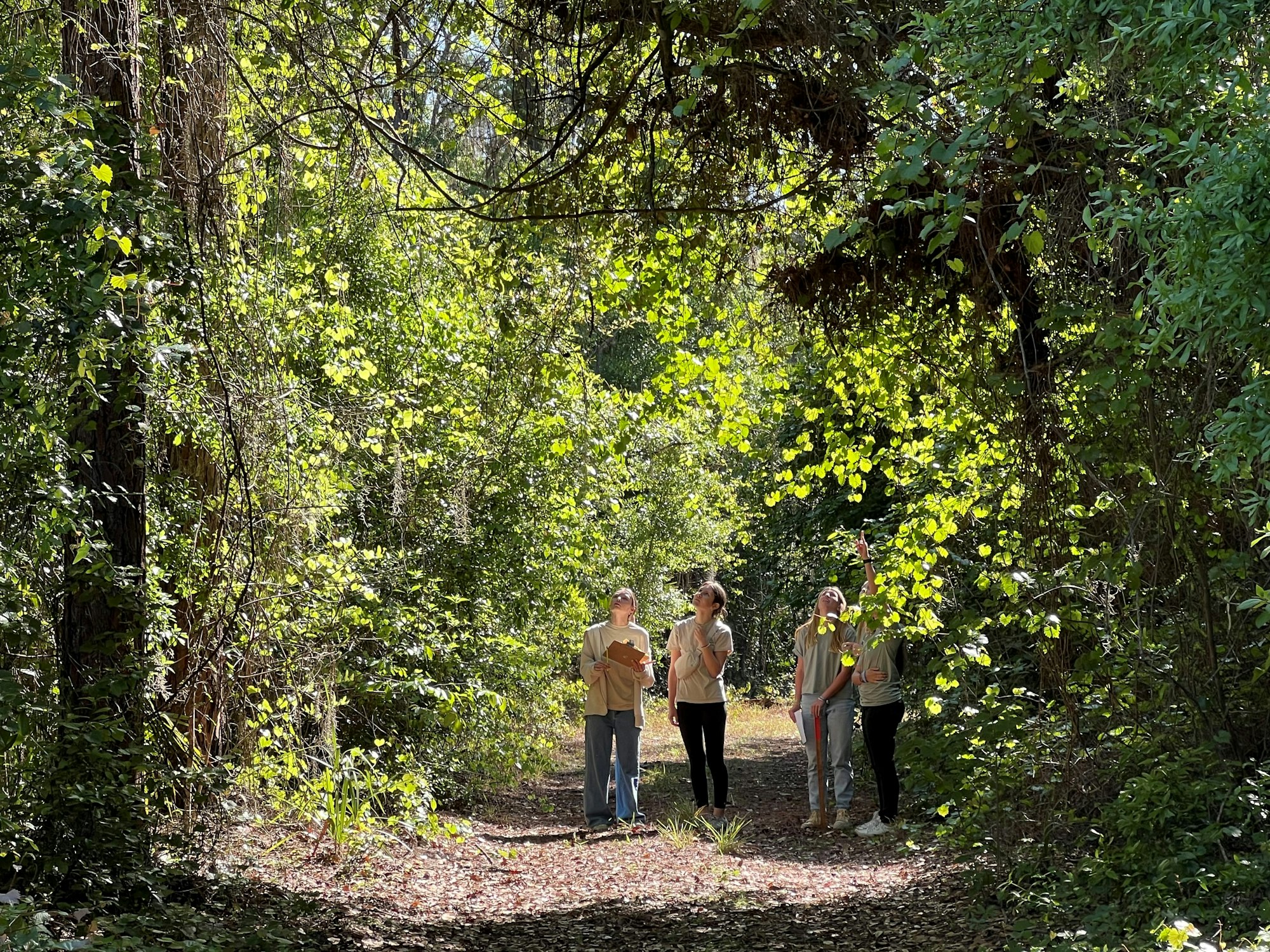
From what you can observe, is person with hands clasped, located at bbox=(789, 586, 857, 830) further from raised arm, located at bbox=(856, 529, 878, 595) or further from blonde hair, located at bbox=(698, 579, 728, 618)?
raised arm, located at bbox=(856, 529, 878, 595)

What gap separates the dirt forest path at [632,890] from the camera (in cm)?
624

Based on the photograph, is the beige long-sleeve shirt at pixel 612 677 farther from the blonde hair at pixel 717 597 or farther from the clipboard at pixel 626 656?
the blonde hair at pixel 717 597

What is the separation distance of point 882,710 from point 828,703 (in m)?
0.72

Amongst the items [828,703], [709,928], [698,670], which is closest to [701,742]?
[698,670]

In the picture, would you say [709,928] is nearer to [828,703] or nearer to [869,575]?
[869,575]

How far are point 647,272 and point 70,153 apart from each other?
12.6 ft

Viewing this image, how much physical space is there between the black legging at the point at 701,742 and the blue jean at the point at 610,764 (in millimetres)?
432

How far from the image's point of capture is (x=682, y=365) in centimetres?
768

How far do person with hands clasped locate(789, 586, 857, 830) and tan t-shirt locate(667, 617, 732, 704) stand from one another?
0.72m

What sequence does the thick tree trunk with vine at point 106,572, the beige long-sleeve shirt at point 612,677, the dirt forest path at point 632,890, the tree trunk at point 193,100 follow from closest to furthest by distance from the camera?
the thick tree trunk with vine at point 106,572 → the dirt forest path at point 632,890 → the tree trunk at point 193,100 → the beige long-sleeve shirt at point 612,677

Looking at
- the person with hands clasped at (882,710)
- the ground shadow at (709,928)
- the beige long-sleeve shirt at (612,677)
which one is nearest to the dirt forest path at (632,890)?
the ground shadow at (709,928)

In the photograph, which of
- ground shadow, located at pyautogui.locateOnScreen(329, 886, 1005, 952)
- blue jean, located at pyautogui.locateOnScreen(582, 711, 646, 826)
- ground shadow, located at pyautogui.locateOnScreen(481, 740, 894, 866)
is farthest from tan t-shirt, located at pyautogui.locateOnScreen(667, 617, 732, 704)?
ground shadow, located at pyautogui.locateOnScreen(329, 886, 1005, 952)

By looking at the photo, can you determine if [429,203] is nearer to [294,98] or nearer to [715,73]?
[294,98]

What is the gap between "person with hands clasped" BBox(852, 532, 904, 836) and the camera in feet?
29.2
